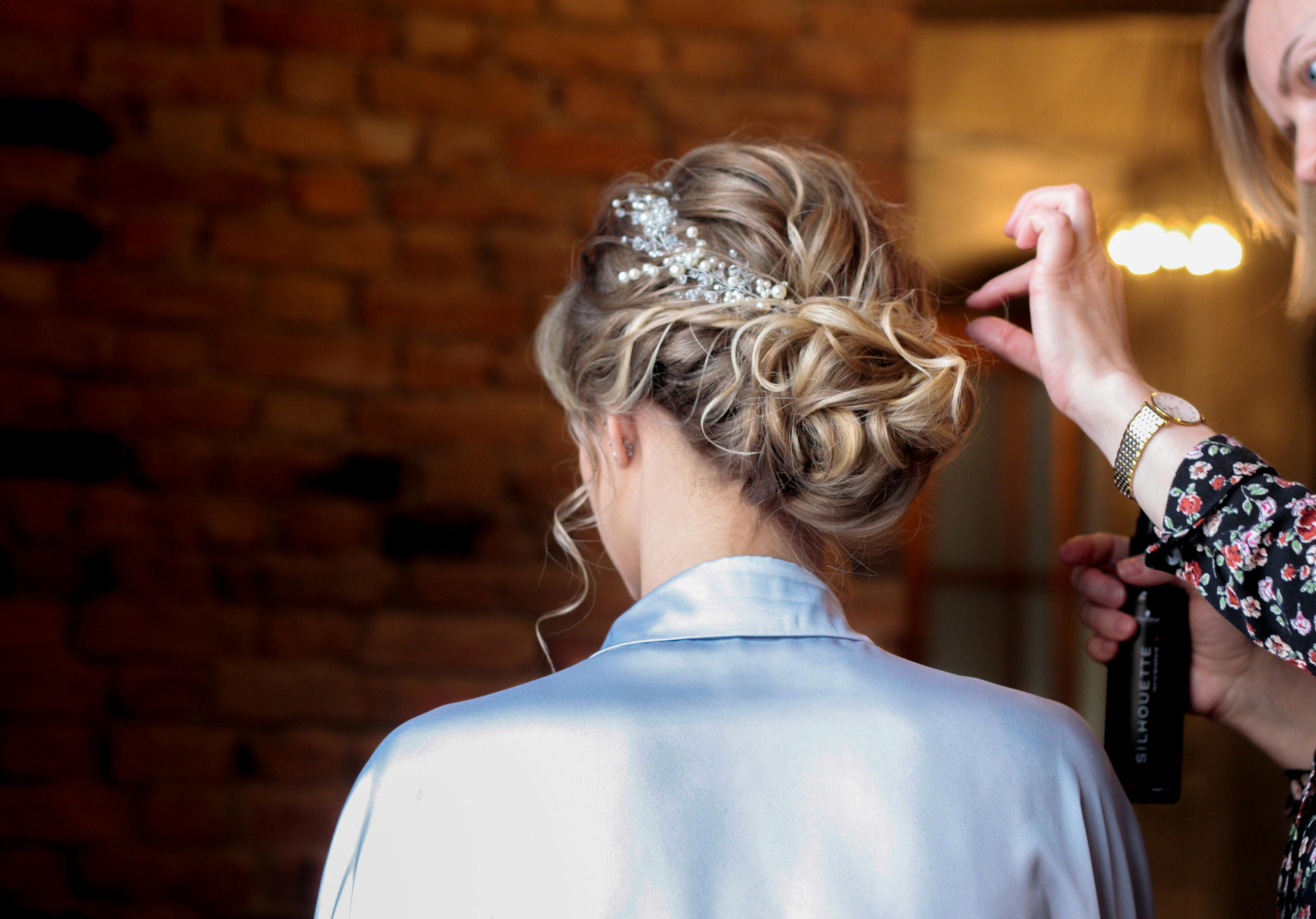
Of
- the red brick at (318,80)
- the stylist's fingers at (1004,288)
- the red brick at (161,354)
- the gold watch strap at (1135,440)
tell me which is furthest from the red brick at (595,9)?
the gold watch strap at (1135,440)

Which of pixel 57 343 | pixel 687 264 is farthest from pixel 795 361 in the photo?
pixel 57 343

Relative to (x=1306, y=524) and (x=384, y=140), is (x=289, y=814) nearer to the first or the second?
(x=384, y=140)

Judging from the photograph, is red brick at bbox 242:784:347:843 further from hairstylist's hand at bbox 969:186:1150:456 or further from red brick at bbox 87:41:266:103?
hairstylist's hand at bbox 969:186:1150:456

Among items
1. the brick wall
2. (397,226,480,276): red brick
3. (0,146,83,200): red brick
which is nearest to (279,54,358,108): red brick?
the brick wall

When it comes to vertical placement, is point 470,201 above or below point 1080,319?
above

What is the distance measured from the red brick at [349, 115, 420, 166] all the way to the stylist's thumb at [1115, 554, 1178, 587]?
130 cm

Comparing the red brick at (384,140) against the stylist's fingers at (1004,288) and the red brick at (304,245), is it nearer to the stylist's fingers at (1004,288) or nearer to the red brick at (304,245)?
the red brick at (304,245)

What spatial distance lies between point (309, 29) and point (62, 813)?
1.31 metres

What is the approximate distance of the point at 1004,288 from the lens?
2.84 feet

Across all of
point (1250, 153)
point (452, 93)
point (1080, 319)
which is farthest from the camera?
point (452, 93)

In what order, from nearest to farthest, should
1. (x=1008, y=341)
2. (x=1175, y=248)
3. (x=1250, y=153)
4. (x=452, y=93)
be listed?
(x=1008, y=341) → (x=1250, y=153) → (x=452, y=93) → (x=1175, y=248)

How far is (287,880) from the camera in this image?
169cm

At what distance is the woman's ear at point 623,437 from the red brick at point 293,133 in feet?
3.68

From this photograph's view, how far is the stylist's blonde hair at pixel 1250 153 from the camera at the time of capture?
1.00 metres
